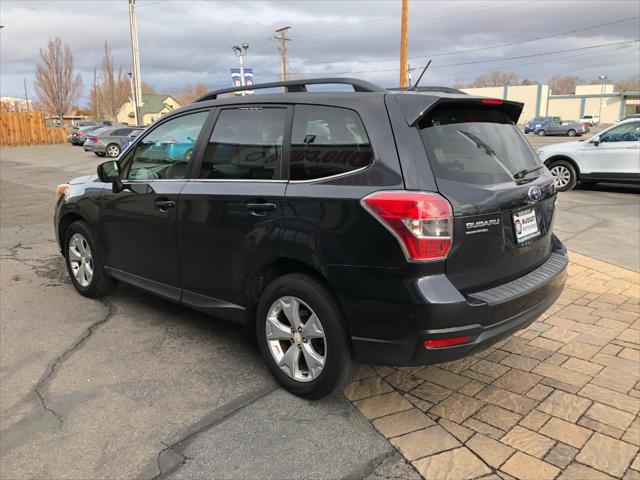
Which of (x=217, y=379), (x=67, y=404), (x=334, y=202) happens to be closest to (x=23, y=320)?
(x=67, y=404)

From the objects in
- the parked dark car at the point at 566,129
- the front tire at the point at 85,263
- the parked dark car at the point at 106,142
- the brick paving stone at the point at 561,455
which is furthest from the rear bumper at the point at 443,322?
the parked dark car at the point at 566,129

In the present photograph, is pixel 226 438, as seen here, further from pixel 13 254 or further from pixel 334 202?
pixel 13 254

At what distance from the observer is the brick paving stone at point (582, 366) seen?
354cm

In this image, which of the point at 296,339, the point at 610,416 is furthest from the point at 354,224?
the point at 610,416

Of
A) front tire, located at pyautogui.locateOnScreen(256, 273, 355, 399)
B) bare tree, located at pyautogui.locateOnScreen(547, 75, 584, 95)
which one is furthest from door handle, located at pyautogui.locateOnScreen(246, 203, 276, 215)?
bare tree, located at pyautogui.locateOnScreen(547, 75, 584, 95)

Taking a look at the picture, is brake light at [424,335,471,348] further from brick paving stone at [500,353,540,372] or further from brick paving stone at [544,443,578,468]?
brick paving stone at [500,353,540,372]

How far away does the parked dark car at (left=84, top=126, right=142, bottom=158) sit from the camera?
26078mm

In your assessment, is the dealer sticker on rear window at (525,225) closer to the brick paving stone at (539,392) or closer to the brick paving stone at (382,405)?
the brick paving stone at (539,392)

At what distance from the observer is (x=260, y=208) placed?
3.21 m

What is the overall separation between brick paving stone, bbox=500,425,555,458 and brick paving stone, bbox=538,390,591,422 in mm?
279

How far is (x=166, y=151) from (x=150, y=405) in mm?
1953

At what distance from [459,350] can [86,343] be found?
9.44 ft

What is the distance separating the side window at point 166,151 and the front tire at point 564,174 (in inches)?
397

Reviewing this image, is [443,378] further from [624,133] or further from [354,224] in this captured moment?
[624,133]
